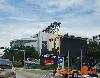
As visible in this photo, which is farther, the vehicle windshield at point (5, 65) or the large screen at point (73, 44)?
the large screen at point (73, 44)

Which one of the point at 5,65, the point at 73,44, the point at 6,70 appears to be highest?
the point at 73,44

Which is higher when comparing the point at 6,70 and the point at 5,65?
the point at 5,65

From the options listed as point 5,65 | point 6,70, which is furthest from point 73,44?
point 6,70

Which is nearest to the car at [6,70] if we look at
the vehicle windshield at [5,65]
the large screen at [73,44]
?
the vehicle windshield at [5,65]

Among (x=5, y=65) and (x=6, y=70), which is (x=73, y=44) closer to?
(x=5, y=65)

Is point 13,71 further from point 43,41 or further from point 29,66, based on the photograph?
point 43,41

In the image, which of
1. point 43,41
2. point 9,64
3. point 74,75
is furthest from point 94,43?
point 9,64

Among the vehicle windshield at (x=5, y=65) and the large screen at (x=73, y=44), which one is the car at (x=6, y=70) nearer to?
the vehicle windshield at (x=5, y=65)

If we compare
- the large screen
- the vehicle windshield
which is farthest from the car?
the large screen

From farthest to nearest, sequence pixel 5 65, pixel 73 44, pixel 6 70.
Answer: pixel 73 44
pixel 5 65
pixel 6 70

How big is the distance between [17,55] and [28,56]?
737 centimetres

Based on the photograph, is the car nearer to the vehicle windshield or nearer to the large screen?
the vehicle windshield

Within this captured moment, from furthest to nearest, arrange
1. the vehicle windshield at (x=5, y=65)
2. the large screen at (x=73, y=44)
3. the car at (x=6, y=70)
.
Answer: the large screen at (x=73, y=44)
the vehicle windshield at (x=5, y=65)
the car at (x=6, y=70)

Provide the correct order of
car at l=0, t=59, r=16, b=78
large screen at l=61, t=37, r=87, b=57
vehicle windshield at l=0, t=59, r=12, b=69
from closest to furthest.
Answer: car at l=0, t=59, r=16, b=78 → vehicle windshield at l=0, t=59, r=12, b=69 → large screen at l=61, t=37, r=87, b=57
